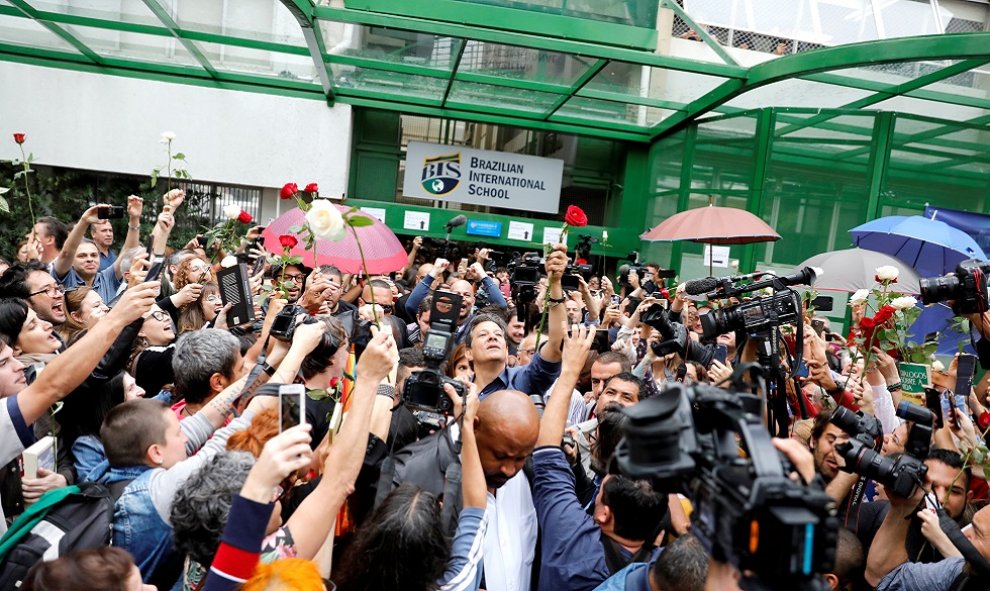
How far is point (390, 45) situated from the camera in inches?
386

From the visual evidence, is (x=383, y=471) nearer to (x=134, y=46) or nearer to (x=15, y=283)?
(x=15, y=283)

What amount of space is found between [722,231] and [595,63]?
4.14 metres

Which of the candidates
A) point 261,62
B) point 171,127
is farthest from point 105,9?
point 171,127

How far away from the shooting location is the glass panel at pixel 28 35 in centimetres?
987

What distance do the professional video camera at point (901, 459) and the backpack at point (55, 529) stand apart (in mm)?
2466

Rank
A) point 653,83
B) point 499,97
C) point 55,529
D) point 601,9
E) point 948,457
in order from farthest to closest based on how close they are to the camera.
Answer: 1. point 499,97
2. point 653,83
3. point 601,9
4. point 948,457
5. point 55,529

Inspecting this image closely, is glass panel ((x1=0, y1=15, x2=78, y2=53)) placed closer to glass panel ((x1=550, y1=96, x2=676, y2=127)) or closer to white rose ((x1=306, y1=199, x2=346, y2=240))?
glass panel ((x1=550, y1=96, x2=676, y2=127))

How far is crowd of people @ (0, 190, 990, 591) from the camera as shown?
1.75 metres

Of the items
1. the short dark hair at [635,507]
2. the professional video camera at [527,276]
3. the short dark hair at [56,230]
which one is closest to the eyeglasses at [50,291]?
the short dark hair at [56,230]

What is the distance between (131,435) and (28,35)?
435 inches

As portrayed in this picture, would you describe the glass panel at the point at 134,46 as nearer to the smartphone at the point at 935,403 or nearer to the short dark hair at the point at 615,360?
the short dark hair at the point at 615,360

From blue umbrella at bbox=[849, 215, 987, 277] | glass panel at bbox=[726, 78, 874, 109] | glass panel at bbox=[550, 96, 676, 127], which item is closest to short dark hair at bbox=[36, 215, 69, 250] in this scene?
blue umbrella at bbox=[849, 215, 987, 277]

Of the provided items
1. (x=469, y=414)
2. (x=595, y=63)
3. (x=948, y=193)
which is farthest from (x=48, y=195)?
(x=948, y=193)

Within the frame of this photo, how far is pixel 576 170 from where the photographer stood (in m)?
14.3
